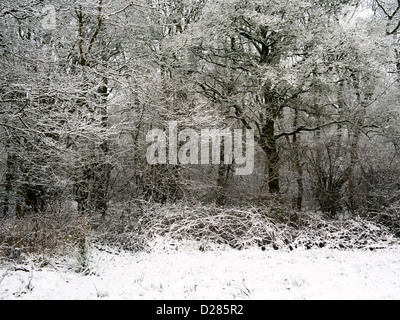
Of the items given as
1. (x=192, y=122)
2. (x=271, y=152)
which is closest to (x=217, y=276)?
(x=192, y=122)

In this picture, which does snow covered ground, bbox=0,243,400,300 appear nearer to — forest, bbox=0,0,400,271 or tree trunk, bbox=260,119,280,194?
forest, bbox=0,0,400,271

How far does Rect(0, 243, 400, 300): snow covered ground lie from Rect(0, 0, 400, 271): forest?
481 mm

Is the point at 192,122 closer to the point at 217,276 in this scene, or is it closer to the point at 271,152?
the point at 271,152

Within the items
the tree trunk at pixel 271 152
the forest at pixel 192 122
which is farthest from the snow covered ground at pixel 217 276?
the tree trunk at pixel 271 152

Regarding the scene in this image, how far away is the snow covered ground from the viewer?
3916 millimetres

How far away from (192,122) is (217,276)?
5085mm

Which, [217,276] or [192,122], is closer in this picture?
[217,276]

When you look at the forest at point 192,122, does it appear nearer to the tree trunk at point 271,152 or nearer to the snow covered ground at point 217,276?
the tree trunk at point 271,152

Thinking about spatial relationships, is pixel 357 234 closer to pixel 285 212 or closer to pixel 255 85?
pixel 285 212

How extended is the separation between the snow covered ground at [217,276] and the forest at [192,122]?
0.48 meters

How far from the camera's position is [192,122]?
8.73 meters

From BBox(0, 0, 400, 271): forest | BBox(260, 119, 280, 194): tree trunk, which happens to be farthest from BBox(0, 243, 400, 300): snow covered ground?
BBox(260, 119, 280, 194): tree trunk

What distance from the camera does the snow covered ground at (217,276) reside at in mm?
3916
